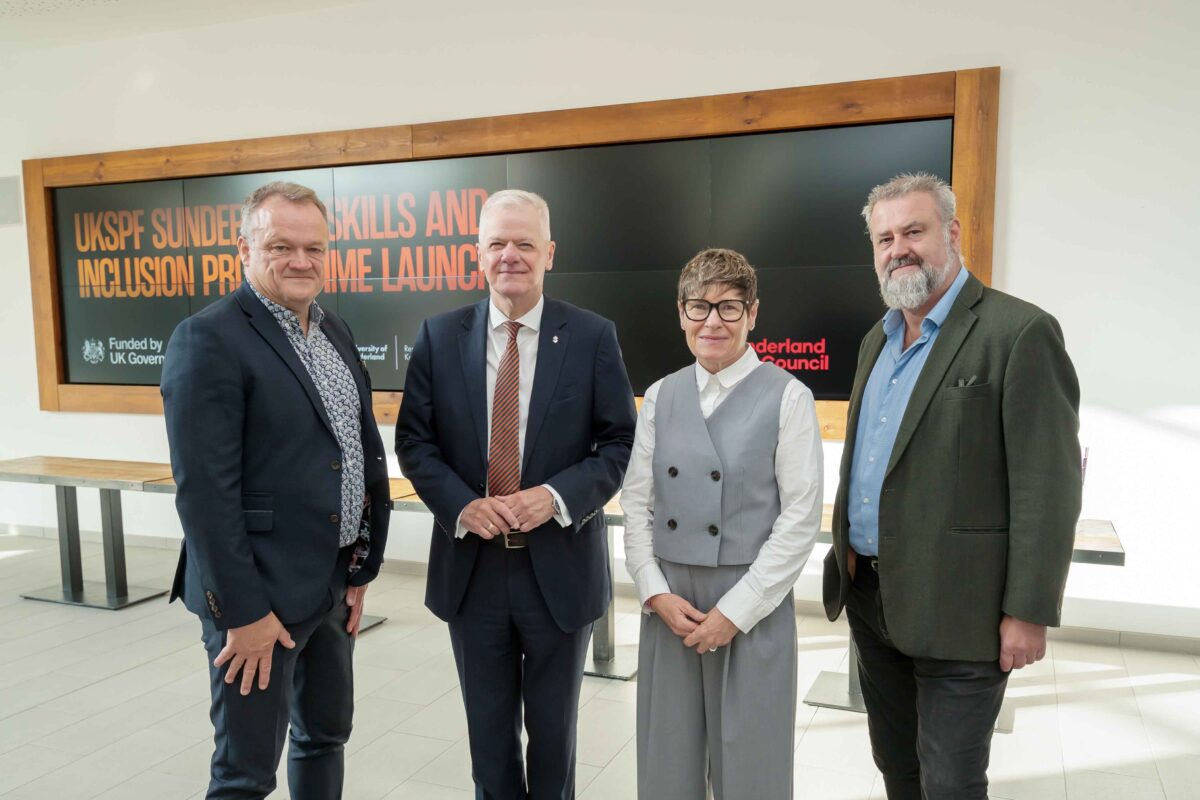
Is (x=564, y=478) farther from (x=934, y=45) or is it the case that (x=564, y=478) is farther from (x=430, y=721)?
(x=934, y=45)

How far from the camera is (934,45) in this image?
419 cm

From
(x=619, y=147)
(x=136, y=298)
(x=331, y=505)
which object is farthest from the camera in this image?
(x=136, y=298)

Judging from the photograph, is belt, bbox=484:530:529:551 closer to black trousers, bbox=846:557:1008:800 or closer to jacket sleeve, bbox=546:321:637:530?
jacket sleeve, bbox=546:321:637:530

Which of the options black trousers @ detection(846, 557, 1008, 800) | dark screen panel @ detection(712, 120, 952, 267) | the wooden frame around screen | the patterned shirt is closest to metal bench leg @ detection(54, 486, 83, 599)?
the wooden frame around screen

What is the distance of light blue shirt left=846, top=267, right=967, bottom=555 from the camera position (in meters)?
1.97

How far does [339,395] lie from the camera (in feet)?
7.04

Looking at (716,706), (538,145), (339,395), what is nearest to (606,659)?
(716,706)

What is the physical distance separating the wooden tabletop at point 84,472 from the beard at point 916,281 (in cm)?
423

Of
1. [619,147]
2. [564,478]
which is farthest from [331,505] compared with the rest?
[619,147]

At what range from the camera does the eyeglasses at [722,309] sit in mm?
1995

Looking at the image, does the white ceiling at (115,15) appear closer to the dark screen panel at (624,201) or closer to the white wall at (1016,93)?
the white wall at (1016,93)

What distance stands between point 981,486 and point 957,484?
5cm

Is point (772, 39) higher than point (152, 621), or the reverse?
point (772, 39)

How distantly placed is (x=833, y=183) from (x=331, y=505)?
3315 millimetres
